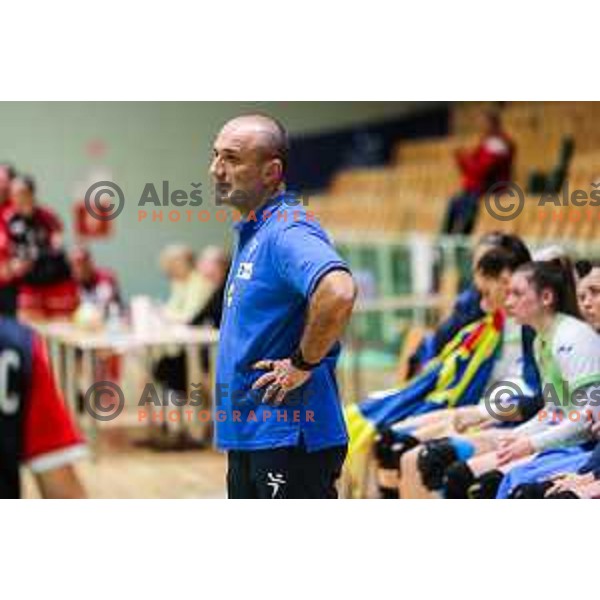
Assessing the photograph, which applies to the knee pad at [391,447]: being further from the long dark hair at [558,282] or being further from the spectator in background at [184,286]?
the spectator in background at [184,286]

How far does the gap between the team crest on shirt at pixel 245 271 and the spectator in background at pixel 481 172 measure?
4.73 meters

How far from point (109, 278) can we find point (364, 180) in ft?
10.3

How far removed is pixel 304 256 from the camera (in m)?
3.71

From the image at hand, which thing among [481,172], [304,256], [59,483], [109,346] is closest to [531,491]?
[304,256]

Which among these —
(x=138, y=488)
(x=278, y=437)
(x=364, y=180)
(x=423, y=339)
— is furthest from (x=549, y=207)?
(x=364, y=180)

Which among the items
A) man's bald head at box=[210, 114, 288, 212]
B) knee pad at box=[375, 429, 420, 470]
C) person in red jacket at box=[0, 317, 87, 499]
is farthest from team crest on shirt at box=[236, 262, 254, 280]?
knee pad at box=[375, 429, 420, 470]

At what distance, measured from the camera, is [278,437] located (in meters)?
3.95

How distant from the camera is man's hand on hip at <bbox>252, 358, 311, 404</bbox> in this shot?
153 inches

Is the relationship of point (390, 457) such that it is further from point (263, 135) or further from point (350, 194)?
point (350, 194)

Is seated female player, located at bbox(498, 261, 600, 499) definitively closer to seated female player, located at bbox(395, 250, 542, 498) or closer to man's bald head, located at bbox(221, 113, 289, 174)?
seated female player, located at bbox(395, 250, 542, 498)

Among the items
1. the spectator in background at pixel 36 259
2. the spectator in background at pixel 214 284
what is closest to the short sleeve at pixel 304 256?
the spectator in background at pixel 214 284

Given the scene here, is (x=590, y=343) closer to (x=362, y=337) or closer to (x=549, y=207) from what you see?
(x=549, y=207)

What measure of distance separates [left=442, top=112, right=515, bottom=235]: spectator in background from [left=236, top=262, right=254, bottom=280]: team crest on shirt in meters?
4.73

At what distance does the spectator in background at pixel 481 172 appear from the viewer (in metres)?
8.70
